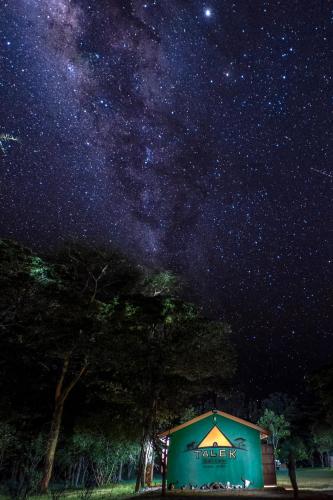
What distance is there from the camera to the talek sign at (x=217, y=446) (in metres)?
22.0

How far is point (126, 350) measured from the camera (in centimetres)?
2134

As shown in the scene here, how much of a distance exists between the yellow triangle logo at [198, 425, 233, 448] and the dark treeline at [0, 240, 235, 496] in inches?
117

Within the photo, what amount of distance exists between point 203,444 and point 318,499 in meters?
10.4

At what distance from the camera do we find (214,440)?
2230 cm

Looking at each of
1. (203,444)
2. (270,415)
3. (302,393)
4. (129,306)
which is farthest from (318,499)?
(302,393)

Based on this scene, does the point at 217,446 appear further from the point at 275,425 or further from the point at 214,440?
the point at 275,425

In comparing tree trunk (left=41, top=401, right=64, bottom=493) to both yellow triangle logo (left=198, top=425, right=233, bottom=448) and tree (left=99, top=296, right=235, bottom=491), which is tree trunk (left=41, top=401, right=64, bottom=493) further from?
yellow triangle logo (left=198, top=425, right=233, bottom=448)

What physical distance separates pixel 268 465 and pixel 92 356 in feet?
39.5

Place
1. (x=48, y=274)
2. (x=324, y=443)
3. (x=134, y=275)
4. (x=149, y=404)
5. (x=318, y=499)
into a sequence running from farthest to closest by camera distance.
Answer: (x=324, y=443) → (x=134, y=275) → (x=48, y=274) → (x=149, y=404) → (x=318, y=499)

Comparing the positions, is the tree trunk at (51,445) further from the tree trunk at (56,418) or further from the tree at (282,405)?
the tree at (282,405)

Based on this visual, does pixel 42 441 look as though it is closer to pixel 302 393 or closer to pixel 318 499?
pixel 318 499

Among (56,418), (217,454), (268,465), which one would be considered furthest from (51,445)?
(268,465)

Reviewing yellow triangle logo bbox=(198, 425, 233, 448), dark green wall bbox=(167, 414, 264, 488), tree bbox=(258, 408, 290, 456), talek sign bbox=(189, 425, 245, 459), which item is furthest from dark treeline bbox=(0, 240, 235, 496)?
tree bbox=(258, 408, 290, 456)

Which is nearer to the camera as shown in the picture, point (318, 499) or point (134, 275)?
point (318, 499)
